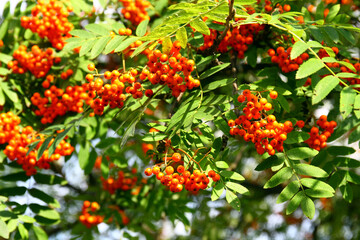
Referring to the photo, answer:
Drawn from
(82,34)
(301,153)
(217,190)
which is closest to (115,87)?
(82,34)

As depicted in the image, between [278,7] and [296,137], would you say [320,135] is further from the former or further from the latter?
[278,7]

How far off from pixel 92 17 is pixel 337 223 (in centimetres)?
396

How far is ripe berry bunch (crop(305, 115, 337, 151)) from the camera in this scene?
8.11 feet

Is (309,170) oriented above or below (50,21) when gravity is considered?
below

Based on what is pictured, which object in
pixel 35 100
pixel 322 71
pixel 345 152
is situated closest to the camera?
pixel 322 71

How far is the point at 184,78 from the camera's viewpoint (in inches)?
92.4

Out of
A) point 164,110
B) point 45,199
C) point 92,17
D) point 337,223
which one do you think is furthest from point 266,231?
point 92,17

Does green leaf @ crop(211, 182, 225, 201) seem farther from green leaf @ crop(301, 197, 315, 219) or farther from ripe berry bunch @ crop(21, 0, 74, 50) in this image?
ripe berry bunch @ crop(21, 0, 74, 50)

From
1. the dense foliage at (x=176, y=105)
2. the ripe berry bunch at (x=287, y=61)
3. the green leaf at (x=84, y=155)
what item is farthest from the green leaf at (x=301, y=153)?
the green leaf at (x=84, y=155)

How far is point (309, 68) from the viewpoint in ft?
7.25

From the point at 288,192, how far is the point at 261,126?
40 centimetres

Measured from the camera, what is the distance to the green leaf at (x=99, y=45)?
104 inches

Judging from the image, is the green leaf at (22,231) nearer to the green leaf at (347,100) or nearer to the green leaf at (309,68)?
the green leaf at (309,68)

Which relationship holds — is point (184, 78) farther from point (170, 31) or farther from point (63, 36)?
point (63, 36)
